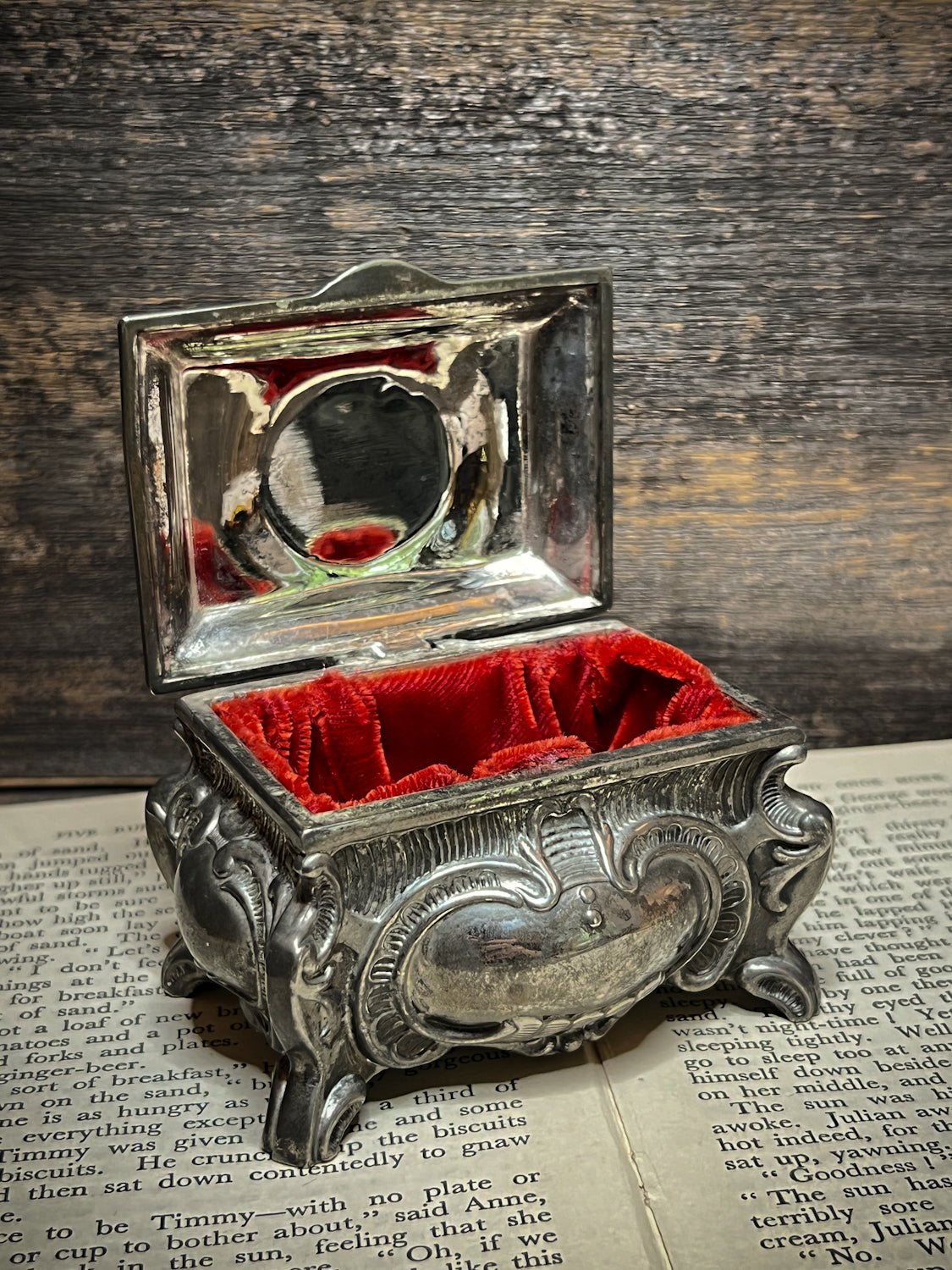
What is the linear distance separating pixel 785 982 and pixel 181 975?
73 centimetres

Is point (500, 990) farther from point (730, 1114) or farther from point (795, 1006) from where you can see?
point (795, 1006)

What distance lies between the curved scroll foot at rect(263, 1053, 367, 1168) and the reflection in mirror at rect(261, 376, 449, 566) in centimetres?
63

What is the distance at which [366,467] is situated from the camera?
1678 mm

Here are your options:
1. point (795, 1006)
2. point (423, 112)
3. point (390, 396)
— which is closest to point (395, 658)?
point (390, 396)

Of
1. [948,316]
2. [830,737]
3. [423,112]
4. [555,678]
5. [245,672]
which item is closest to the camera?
[245,672]

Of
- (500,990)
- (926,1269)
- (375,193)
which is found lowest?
(926,1269)

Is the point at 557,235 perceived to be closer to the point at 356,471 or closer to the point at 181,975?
the point at 356,471

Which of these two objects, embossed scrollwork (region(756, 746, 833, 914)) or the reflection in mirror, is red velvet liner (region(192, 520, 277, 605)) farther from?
embossed scrollwork (region(756, 746, 833, 914))

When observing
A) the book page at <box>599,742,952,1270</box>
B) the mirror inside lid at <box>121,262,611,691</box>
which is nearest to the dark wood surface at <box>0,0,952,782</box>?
the mirror inside lid at <box>121,262,611,691</box>

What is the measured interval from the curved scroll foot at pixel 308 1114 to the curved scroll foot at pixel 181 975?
276 mm

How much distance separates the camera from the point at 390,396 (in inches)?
65.1

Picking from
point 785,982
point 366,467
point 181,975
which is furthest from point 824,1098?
point 366,467

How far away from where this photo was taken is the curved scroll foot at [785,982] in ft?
5.27

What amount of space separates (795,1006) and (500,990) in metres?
0.46
